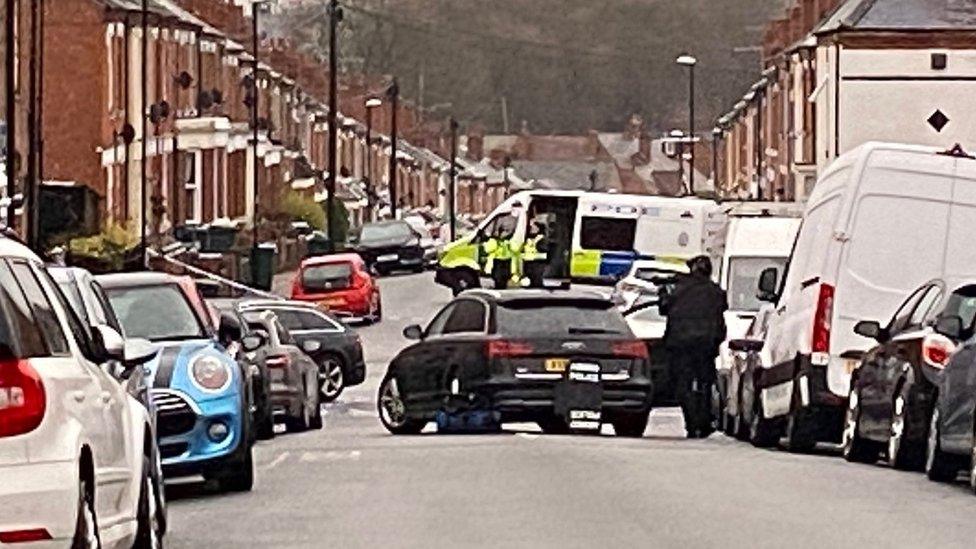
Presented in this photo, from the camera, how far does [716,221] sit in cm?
6397

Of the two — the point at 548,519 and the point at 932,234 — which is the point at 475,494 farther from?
the point at 932,234

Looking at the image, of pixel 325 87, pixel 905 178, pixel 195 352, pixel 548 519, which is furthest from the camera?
pixel 325 87

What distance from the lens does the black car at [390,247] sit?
8856cm

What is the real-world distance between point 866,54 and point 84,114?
1926 centimetres

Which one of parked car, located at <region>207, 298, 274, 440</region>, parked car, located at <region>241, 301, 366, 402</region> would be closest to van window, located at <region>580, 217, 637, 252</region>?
parked car, located at <region>241, 301, 366, 402</region>

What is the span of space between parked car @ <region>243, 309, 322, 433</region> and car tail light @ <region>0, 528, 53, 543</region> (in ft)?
66.7

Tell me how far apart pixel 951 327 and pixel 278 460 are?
610cm

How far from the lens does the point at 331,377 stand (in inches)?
1795

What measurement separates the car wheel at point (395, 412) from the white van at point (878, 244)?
16.8 ft

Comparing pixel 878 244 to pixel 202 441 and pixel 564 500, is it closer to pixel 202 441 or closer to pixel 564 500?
pixel 564 500

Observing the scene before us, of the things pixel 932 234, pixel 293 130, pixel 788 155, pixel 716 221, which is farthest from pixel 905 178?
pixel 293 130

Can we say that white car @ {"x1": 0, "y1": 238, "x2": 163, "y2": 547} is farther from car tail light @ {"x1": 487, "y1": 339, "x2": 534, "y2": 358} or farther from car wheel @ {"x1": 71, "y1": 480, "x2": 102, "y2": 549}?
car tail light @ {"x1": 487, "y1": 339, "x2": 534, "y2": 358}

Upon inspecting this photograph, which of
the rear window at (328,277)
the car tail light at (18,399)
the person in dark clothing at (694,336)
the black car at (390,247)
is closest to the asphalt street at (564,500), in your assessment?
the person in dark clothing at (694,336)

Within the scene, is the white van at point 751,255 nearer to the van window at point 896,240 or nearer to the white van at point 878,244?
the white van at point 878,244
